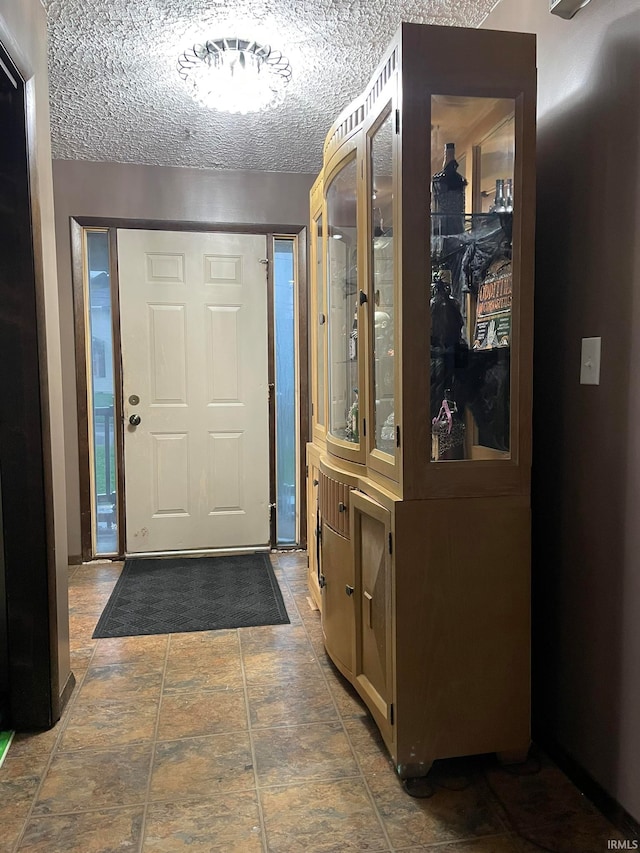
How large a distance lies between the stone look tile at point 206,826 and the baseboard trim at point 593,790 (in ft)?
2.87

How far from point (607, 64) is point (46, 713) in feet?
8.16

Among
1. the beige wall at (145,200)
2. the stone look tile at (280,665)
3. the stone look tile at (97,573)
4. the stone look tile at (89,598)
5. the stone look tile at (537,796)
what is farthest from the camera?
the beige wall at (145,200)

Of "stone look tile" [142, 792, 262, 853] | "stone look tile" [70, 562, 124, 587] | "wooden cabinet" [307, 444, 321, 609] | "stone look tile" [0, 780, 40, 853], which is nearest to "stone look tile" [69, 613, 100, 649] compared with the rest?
"stone look tile" [70, 562, 124, 587]

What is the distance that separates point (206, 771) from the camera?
5.82ft

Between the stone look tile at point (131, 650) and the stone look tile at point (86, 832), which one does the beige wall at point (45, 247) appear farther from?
the stone look tile at point (86, 832)

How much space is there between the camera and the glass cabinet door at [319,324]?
8.55ft

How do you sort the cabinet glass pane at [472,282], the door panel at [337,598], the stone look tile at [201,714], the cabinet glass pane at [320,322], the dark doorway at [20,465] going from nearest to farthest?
the cabinet glass pane at [472,282], the dark doorway at [20,465], the stone look tile at [201,714], the door panel at [337,598], the cabinet glass pane at [320,322]

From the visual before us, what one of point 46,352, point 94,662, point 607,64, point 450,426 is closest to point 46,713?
point 94,662

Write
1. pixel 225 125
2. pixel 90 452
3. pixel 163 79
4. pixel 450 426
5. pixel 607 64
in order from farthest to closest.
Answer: pixel 90 452 → pixel 225 125 → pixel 163 79 → pixel 450 426 → pixel 607 64

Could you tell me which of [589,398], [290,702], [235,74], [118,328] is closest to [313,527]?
[290,702]

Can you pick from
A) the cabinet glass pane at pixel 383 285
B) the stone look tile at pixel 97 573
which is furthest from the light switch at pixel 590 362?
the stone look tile at pixel 97 573

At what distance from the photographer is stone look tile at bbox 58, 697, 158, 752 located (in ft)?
6.33

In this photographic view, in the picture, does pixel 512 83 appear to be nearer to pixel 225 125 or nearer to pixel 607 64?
pixel 607 64

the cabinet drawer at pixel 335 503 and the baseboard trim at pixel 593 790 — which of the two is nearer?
the baseboard trim at pixel 593 790
